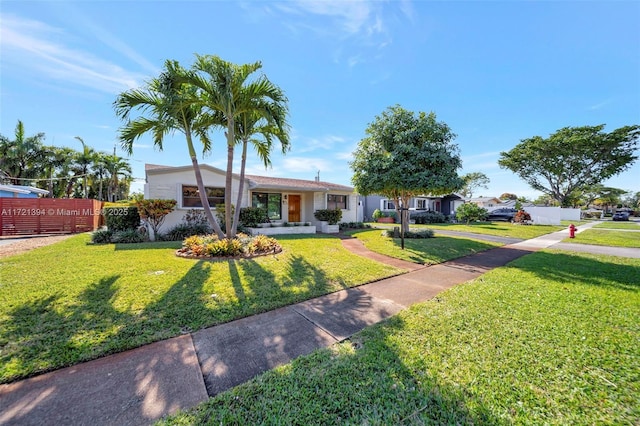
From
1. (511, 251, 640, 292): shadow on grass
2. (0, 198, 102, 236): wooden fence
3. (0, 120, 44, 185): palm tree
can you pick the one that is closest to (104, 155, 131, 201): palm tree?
(0, 120, 44, 185): palm tree

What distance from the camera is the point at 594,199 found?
5478cm

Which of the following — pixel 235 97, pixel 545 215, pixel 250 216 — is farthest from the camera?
pixel 545 215

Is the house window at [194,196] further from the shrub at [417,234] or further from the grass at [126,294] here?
the shrub at [417,234]

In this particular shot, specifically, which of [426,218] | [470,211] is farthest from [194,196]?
[470,211]

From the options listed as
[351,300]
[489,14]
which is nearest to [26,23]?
[351,300]

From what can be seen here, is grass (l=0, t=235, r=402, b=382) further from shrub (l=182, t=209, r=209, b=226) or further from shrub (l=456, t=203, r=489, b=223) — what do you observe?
shrub (l=456, t=203, r=489, b=223)

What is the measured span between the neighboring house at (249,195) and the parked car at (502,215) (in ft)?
68.3

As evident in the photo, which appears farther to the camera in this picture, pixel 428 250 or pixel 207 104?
pixel 428 250

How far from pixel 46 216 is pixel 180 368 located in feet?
54.5

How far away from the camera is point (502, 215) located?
92.3 feet

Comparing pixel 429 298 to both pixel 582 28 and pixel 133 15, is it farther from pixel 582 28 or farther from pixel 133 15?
pixel 582 28

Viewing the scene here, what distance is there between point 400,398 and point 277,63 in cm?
1009

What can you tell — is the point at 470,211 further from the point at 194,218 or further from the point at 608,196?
the point at 608,196

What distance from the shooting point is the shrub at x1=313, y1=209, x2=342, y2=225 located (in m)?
15.3
